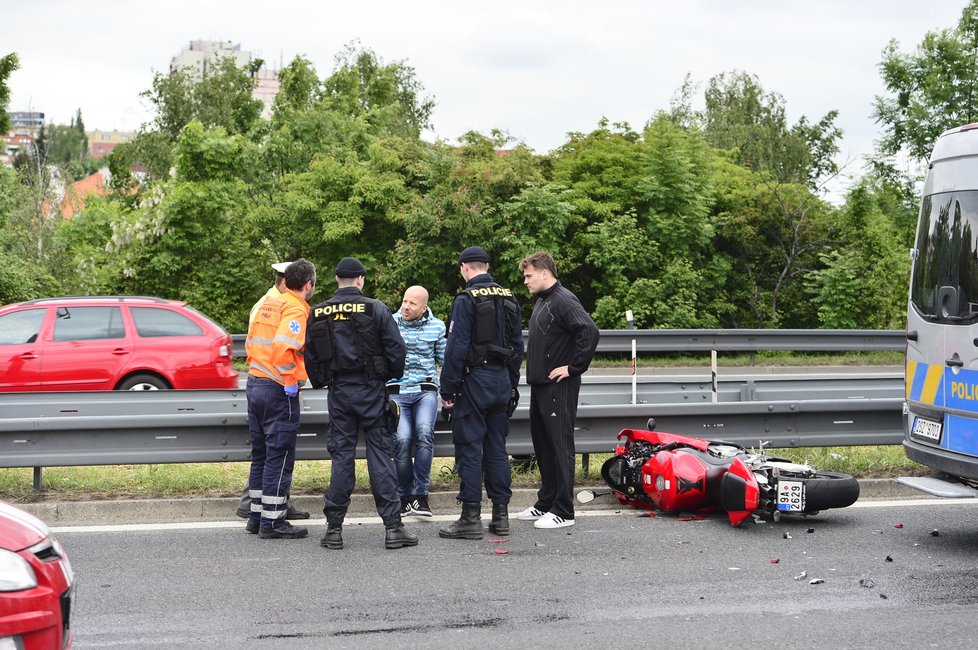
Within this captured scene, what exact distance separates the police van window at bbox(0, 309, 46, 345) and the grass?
143 inches

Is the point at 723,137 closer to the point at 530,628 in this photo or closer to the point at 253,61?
the point at 253,61

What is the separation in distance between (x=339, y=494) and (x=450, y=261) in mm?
15583

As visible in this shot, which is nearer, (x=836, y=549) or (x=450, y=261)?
(x=836, y=549)

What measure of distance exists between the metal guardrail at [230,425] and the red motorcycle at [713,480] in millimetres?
355

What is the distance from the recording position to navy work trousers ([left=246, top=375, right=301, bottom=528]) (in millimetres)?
7195

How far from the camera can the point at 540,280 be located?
7.65 meters

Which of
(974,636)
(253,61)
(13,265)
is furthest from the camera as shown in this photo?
(253,61)

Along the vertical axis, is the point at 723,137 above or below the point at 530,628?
above

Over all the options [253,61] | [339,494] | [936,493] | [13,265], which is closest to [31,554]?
[339,494]

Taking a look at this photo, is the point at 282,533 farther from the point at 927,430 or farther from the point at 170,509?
the point at 927,430

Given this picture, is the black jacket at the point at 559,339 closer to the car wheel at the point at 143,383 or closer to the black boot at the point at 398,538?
the black boot at the point at 398,538

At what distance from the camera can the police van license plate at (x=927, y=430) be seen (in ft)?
23.9

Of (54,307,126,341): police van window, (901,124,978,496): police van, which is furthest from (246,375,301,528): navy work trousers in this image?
(54,307,126,341): police van window

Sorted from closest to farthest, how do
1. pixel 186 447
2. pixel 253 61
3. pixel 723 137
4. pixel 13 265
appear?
pixel 186 447
pixel 13 265
pixel 723 137
pixel 253 61
